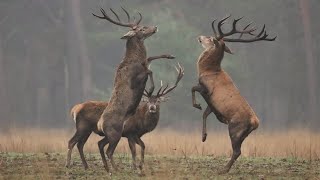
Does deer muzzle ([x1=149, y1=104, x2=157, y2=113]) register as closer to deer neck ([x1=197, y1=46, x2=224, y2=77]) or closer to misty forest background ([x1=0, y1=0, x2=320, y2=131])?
deer neck ([x1=197, y1=46, x2=224, y2=77])

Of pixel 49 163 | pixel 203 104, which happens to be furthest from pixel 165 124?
pixel 49 163

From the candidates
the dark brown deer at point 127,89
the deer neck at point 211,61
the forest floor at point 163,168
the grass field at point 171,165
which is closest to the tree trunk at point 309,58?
the grass field at point 171,165

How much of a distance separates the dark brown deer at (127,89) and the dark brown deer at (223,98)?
2.42ft

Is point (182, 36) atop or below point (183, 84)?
atop

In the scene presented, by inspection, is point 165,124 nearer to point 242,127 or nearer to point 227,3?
point 227,3

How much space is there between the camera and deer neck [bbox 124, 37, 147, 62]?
12.6 m

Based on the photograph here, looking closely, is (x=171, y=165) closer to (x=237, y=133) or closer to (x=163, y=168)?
(x=163, y=168)

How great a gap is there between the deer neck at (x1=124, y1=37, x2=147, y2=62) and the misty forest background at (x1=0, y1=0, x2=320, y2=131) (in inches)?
699

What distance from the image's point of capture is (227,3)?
121ft

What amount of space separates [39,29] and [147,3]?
7.28 metres

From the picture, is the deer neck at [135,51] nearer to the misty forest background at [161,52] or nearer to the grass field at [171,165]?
the grass field at [171,165]

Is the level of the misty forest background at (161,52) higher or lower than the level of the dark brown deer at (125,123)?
higher

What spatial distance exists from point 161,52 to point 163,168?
19991 mm

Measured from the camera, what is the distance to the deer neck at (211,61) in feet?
41.5
